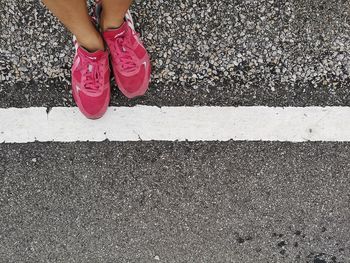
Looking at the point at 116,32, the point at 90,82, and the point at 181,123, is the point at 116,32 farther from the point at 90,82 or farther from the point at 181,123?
the point at 181,123

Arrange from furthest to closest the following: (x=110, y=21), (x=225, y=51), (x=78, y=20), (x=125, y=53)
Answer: (x=225, y=51), (x=125, y=53), (x=110, y=21), (x=78, y=20)

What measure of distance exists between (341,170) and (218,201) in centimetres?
67

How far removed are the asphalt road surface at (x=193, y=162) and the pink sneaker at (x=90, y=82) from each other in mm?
109

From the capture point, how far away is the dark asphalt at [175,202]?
7.78ft

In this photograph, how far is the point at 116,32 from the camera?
2.13 meters

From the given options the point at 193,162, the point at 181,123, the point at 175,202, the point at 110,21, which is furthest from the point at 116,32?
the point at 175,202

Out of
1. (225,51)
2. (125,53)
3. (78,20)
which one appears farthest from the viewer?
(225,51)

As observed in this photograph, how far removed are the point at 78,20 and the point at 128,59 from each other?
16.0 inches

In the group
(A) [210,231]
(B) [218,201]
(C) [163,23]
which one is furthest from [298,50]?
(A) [210,231]

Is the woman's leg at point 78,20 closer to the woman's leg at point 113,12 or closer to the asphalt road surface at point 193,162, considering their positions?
the woman's leg at point 113,12

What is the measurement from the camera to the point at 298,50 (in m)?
2.32

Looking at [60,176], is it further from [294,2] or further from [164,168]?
[294,2]

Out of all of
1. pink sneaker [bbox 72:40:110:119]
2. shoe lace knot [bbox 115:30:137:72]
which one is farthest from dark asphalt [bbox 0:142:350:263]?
shoe lace knot [bbox 115:30:137:72]

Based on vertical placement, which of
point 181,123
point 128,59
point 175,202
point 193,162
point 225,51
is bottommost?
point 175,202
